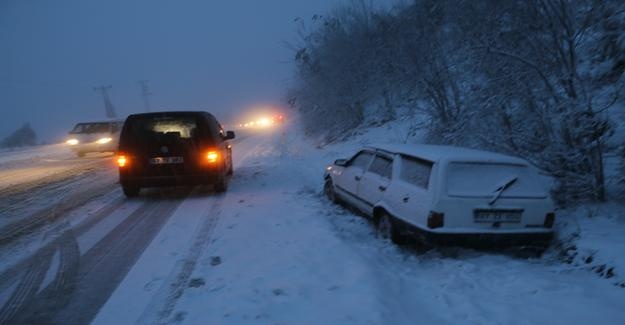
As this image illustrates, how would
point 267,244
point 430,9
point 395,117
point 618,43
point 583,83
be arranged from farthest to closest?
point 395,117 < point 430,9 < point 618,43 < point 583,83 < point 267,244

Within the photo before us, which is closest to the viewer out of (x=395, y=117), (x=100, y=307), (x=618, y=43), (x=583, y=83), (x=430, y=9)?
(x=100, y=307)

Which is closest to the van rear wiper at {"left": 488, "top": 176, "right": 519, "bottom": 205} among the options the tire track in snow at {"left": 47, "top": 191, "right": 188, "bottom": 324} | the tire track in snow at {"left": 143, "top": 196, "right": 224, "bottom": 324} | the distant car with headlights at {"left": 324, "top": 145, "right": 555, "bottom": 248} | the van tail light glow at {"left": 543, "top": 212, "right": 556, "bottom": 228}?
the distant car with headlights at {"left": 324, "top": 145, "right": 555, "bottom": 248}

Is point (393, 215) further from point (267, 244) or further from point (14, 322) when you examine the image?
point (14, 322)

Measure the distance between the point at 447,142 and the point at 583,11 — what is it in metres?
3.80

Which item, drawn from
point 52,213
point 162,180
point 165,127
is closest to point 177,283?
point 162,180

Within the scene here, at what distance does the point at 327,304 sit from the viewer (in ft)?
13.7

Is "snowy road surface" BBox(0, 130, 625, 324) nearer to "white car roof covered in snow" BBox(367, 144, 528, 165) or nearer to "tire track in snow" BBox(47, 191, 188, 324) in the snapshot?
"tire track in snow" BBox(47, 191, 188, 324)

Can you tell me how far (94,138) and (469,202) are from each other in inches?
726

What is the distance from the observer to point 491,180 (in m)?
5.52

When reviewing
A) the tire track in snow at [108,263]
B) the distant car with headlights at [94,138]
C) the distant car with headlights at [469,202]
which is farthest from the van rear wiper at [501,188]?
the distant car with headlights at [94,138]

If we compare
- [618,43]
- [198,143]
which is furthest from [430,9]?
[198,143]

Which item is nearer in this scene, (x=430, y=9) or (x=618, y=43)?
(x=618, y=43)

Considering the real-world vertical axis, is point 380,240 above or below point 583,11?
below

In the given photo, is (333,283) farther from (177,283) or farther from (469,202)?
(469,202)
